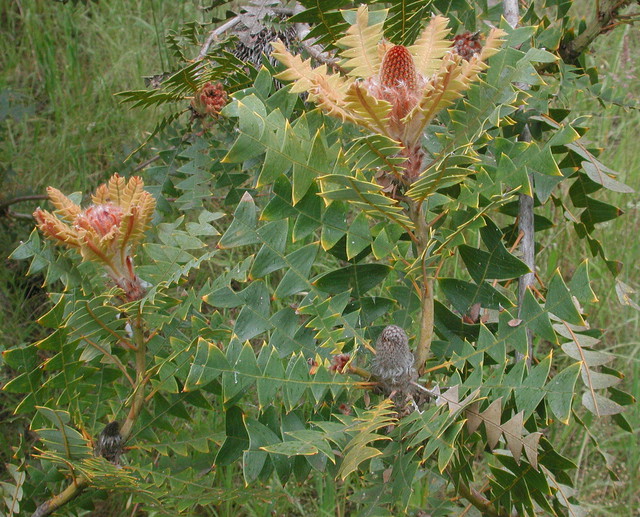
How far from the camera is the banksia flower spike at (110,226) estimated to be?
106 cm

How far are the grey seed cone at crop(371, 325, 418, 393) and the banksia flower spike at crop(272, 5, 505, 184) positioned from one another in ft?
0.70

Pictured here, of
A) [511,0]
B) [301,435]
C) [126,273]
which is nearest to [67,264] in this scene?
[126,273]

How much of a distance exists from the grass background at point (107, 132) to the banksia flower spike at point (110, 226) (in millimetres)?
832

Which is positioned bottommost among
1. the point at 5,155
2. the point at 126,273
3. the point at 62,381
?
the point at 5,155

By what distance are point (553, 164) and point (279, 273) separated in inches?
65.6

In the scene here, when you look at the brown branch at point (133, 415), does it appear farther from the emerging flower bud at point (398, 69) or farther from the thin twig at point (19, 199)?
the thin twig at point (19, 199)

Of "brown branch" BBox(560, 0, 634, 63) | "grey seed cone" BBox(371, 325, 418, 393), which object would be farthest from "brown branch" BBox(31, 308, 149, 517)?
"brown branch" BBox(560, 0, 634, 63)

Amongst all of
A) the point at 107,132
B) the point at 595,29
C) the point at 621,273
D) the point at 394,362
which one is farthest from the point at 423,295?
the point at 107,132

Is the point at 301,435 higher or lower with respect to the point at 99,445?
higher

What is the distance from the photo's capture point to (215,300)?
1.02 m

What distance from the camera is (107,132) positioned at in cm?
291

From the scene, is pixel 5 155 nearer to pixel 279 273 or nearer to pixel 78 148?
pixel 78 148

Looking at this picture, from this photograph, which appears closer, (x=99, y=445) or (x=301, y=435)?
(x=301, y=435)

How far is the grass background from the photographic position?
2.16 metres
